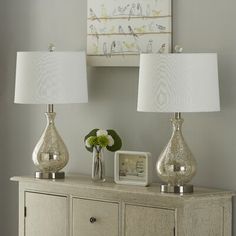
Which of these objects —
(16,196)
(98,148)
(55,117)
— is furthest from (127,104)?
(16,196)

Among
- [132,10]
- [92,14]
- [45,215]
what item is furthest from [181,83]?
[45,215]

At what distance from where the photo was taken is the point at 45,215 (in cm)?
375

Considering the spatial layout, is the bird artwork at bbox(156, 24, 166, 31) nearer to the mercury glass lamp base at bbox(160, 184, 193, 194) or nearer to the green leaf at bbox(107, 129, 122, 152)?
the green leaf at bbox(107, 129, 122, 152)

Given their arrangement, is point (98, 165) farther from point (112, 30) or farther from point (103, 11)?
point (103, 11)

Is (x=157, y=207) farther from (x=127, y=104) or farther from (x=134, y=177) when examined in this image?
(x=127, y=104)

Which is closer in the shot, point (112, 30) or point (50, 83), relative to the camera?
point (50, 83)

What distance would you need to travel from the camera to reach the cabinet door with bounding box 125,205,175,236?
3209 millimetres

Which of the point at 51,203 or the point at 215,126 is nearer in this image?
the point at 215,126

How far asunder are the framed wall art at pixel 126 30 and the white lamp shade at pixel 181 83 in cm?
39

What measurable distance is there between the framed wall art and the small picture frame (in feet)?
1.47

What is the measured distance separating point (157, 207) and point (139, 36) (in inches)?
34.0

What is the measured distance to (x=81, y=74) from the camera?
12.1ft

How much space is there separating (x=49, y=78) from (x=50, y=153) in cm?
38

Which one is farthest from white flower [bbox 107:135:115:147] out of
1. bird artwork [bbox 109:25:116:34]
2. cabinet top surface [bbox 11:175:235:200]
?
bird artwork [bbox 109:25:116:34]
